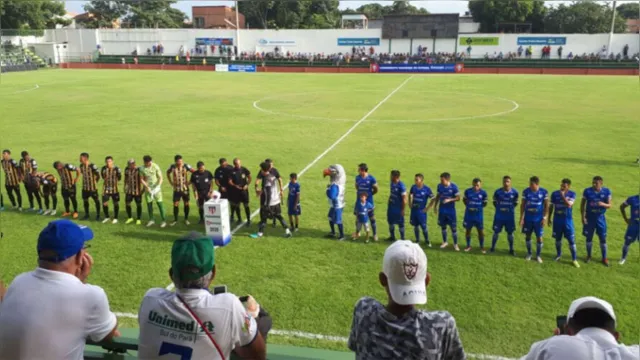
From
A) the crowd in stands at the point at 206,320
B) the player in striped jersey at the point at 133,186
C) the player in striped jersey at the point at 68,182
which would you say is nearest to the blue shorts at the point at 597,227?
the crowd in stands at the point at 206,320

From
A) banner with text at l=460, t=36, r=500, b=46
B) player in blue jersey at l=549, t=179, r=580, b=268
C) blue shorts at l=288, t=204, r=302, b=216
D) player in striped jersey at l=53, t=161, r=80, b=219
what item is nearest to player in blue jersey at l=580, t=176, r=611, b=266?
player in blue jersey at l=549, t=179, r=580, b=268

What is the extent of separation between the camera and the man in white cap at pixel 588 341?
2699 mm

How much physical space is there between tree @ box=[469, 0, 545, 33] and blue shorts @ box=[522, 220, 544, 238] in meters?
66.1

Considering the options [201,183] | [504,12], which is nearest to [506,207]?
[201,183]

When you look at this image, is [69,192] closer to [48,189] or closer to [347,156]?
→ [48,189]

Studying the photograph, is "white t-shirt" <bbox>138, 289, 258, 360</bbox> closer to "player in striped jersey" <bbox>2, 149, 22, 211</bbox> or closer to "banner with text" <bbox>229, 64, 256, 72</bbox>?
"player in striped jersey" <bbox>2, 149, 22, 211</bbox>

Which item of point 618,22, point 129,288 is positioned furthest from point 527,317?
point 618,22

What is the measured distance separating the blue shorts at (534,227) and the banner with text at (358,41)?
55.7 metres

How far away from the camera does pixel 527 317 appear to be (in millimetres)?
7773

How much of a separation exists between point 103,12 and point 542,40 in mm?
62530

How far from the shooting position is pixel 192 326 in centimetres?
290

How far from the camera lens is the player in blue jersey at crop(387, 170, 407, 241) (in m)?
10.6

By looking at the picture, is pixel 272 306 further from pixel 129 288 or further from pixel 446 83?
pixel 446 83

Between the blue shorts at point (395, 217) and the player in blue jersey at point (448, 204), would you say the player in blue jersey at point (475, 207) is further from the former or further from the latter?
the blue shorts at point (395, 217)
